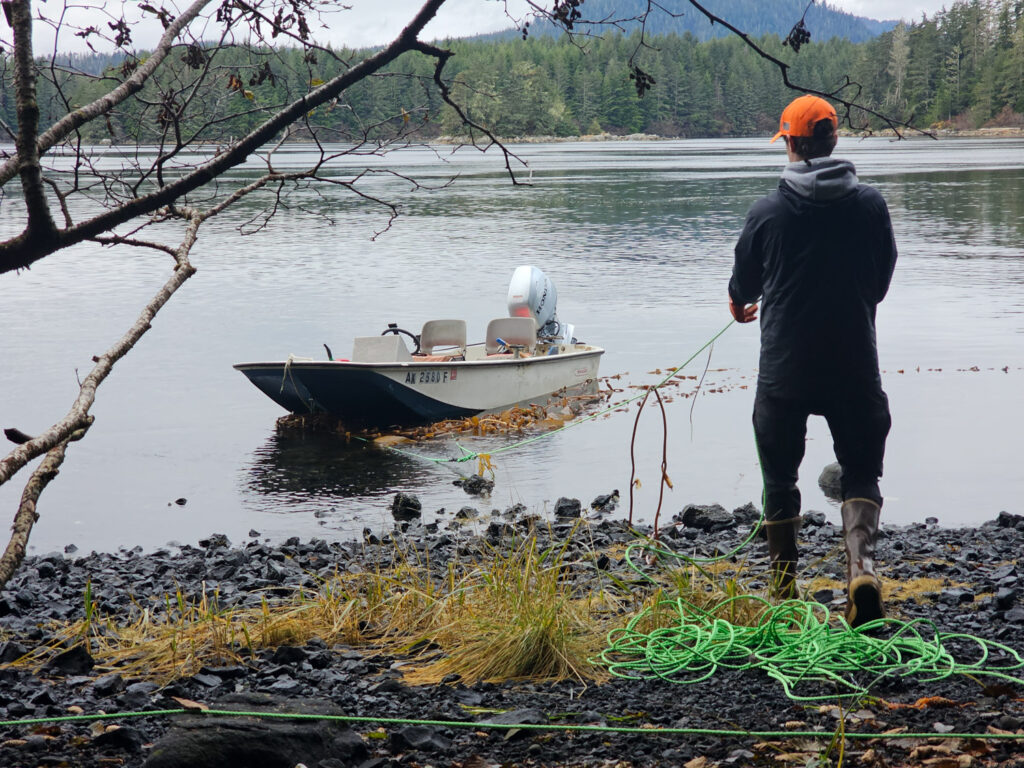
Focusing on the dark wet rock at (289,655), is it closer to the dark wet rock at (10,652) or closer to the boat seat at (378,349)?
the dark wet rock at (10,652)

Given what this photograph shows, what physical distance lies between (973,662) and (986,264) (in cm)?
2991

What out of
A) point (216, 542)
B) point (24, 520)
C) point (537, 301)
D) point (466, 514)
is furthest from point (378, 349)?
point (24, 520)

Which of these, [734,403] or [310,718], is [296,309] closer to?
[734,403]

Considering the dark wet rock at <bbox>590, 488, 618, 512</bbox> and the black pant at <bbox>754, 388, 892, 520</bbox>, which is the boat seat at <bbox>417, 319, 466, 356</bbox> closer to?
the dark wet rock at <bbox>590, 488, 618, 512</bbox>

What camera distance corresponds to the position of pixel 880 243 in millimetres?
5172

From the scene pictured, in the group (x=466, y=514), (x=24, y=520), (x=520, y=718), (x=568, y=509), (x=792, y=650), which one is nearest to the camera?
(x=24, y=520)

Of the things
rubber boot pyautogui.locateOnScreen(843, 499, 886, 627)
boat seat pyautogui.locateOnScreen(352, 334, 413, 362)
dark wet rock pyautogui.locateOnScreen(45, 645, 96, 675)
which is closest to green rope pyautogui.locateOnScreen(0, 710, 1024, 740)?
dark wet rock pyautogui.locateOnScreen(45, 645, 96, 675)

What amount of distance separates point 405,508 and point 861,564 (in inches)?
250

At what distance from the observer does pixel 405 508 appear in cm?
1089

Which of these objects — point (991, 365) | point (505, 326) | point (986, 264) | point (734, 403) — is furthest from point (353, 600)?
point (986, 264)

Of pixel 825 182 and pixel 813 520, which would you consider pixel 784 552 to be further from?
pixel 813 520

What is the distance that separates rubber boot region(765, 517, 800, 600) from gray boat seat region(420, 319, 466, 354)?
409 inches

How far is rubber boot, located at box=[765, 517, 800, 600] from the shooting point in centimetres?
551

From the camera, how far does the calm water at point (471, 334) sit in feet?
38.9
